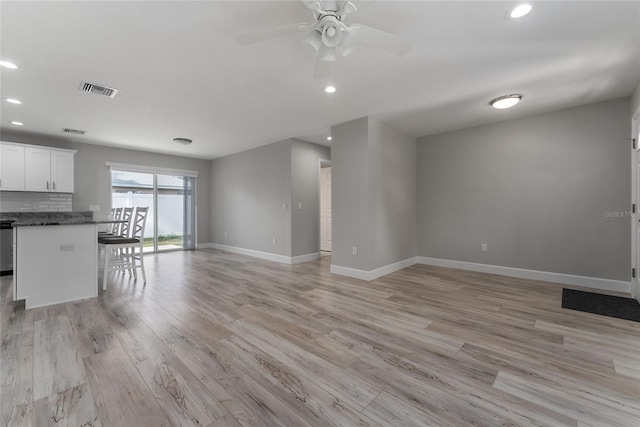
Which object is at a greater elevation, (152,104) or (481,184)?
(152,104)

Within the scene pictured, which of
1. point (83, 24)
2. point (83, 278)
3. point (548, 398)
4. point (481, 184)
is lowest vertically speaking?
point (548, 398)

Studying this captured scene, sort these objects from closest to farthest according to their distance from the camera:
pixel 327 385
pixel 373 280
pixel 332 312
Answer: pixel 327 385
pixel 332 312
pixel 373 280

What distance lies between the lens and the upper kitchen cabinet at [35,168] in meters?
4.44

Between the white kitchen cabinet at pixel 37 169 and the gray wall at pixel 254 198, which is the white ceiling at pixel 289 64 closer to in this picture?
the white kitchen cabinet at pixel 37 169

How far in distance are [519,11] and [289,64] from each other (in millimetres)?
1868

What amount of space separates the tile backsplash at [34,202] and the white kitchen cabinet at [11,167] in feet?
1.30

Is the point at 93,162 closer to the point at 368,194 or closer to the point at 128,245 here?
the point at 128,245

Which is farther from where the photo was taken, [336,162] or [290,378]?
[336,162]

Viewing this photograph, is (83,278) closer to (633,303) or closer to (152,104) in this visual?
(152,104)

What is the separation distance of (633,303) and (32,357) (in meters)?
5.79

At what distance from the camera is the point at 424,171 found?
5164 mm

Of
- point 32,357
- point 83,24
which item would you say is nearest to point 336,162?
point 83,24

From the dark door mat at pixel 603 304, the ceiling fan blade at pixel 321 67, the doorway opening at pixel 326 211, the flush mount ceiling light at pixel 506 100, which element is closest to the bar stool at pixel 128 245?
the ceiling fan blade at pixel 321 67

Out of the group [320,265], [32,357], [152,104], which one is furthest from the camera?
[320,265]
